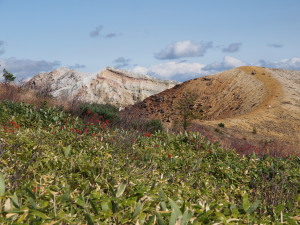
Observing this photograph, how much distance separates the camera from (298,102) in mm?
26094

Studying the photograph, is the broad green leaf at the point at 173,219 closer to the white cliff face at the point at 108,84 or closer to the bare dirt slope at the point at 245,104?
the bare dirt slope at the point at 245,104

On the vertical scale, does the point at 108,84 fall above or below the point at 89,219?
below

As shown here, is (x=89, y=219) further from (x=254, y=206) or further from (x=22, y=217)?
(x=254, y=206)

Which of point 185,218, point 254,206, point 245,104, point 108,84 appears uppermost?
point 185,218

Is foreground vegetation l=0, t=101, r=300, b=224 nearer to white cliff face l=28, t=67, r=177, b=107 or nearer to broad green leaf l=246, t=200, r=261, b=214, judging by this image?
broad green leaf l=246, t=200, r=261, b=214

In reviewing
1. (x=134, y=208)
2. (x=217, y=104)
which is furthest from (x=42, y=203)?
(x=217, y=104)

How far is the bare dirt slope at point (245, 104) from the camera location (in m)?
21.2

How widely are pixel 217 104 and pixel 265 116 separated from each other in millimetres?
7884

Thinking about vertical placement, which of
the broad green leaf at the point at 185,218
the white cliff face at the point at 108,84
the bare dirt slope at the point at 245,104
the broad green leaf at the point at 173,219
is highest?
the broad green leaf at the point at 173,219

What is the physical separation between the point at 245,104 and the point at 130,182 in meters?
26.8

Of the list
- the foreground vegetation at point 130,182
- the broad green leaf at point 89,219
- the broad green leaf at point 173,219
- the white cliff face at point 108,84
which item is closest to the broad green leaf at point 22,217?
the foreground vegetation at point 130,182

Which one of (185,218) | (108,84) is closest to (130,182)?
(185,218)

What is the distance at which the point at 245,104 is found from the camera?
2852 centimetres

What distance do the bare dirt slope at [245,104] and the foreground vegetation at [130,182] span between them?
32.3ft
